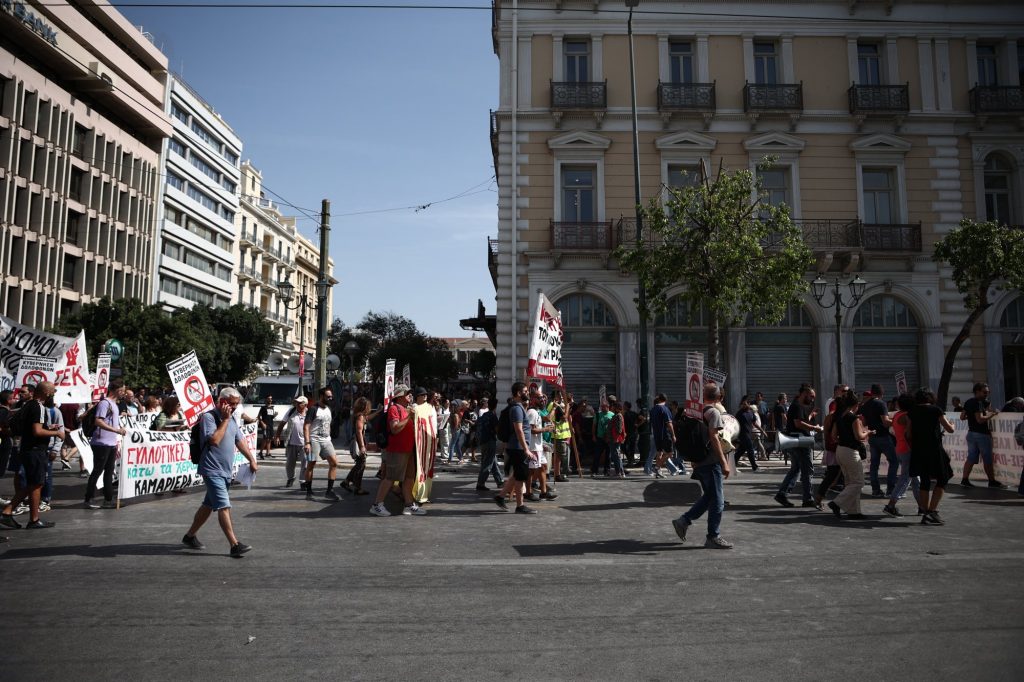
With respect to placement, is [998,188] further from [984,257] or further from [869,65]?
[984,257]

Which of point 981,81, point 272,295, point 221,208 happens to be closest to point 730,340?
point 981,81

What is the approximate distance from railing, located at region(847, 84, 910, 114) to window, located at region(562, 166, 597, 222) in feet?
29.4

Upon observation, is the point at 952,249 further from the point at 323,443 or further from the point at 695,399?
the point at 323,443

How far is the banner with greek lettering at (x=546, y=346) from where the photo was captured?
13531mm

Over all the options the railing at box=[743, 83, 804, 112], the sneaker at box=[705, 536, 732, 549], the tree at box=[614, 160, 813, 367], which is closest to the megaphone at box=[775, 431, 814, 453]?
the sneaker at box=[705, 536, 732, 549]

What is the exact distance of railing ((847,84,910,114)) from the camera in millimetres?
23781

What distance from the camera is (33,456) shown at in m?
8.65

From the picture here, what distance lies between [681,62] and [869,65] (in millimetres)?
6446

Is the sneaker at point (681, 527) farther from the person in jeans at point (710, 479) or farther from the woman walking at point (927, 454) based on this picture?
the woman walking at point (927, 454)

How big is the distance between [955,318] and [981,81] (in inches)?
328

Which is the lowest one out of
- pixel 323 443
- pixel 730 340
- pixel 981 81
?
pixel 323 443

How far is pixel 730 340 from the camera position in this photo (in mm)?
23312

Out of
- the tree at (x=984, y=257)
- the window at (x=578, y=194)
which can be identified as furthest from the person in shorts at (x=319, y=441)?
the tree at (x=984, y=257)

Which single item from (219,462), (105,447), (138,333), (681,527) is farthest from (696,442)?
(138,333)
